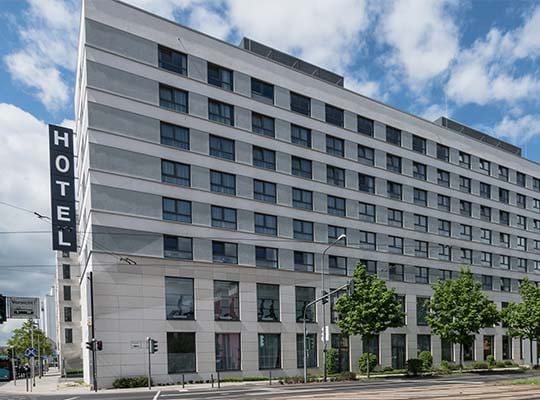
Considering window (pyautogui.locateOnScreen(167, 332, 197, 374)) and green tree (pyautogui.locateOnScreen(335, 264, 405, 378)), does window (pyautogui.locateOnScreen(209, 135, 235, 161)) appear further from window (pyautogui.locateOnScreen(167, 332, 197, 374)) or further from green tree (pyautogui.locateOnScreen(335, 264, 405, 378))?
green tree (pyautogui.locateOnScreen(335, 264, 405, 378))

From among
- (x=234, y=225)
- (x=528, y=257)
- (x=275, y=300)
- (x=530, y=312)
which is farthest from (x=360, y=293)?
(x=528, y=257)

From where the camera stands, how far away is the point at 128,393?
27.7m

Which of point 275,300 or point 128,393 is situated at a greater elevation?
point 275,300

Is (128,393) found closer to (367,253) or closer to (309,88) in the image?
(367,253)

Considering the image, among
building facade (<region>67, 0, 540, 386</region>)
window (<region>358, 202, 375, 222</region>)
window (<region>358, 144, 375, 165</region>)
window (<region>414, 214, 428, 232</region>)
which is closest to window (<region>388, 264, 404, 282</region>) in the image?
building facade (<region>67, 0, 540, 386</region>)

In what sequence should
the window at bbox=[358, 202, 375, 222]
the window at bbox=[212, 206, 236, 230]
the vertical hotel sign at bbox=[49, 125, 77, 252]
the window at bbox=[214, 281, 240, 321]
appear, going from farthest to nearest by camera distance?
the window at bbox=[358, 202, 375, 222] → the window at bbox=[212, 206, 236, 230] → the window at bbox=[214, 281, 240, 321] → the vertical hotel sign at bbox=[49, 125, 77, 252]

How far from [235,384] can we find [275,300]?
8607 mm

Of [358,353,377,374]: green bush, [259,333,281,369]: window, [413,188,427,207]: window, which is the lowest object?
[358,353,377,374]: green bush

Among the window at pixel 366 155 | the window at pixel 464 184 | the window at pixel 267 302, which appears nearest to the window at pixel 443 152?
the window at pixel 464 184

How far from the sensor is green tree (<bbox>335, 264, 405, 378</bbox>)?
125ft

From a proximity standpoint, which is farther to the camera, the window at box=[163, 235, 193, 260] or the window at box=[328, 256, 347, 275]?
the window at box=[328, 256, 347, 275]

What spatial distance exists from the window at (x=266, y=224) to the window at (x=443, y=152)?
24.7 m

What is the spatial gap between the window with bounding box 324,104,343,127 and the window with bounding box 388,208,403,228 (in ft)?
35.9

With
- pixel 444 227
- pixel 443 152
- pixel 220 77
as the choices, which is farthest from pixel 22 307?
pixel 443 152
